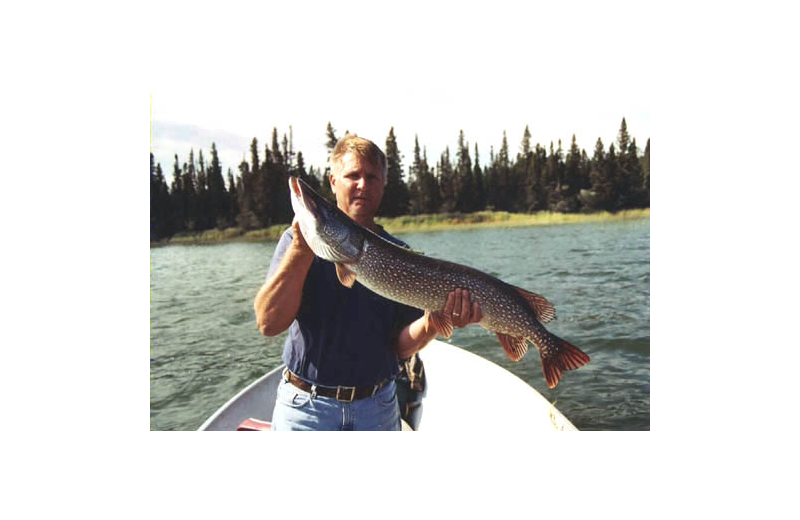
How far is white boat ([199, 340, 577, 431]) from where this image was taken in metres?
3.28

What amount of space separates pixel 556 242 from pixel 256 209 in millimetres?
11435

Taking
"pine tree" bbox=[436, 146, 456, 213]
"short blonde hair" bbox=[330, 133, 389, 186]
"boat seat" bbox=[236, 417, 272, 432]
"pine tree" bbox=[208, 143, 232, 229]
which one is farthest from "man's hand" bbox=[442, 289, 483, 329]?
"pine tree" bbox=[436, 146, 456, 213]

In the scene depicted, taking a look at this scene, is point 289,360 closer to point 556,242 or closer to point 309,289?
point 309,289

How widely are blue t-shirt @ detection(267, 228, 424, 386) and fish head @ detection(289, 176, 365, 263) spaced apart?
0.38ft

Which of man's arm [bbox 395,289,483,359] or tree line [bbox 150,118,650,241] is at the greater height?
tree line [bbox 150,118,650,241]

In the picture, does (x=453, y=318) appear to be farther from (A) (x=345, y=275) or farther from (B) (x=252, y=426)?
(B) (x=252, y=426)

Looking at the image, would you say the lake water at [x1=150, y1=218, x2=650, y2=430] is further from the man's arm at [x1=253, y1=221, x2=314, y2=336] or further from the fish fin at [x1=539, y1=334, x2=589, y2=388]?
the man's arm at [x1=253, y1=221, x2=314, y2=336]

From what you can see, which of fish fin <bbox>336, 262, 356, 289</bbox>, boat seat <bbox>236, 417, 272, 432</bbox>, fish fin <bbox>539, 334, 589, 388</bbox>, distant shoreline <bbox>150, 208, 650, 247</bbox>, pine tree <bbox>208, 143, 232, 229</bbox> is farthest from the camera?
pine tree <bbox>208, 143, 232, 229</bbox>

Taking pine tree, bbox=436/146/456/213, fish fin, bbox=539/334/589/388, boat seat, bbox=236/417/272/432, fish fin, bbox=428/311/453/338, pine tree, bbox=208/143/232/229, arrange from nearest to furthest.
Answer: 1. fish fin, bbox=428/311/453/338
2. fish fin, bbox=539/334/589/388
3. boat seat, bbox=236/417/272/432
4. pine tree, bbox=208/143/232/229
5. pine tree, bbox=436/146/456/213

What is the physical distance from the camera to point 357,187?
6.61 ft

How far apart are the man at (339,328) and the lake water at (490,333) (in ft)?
11.6

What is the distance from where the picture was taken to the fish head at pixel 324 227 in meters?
1.79
